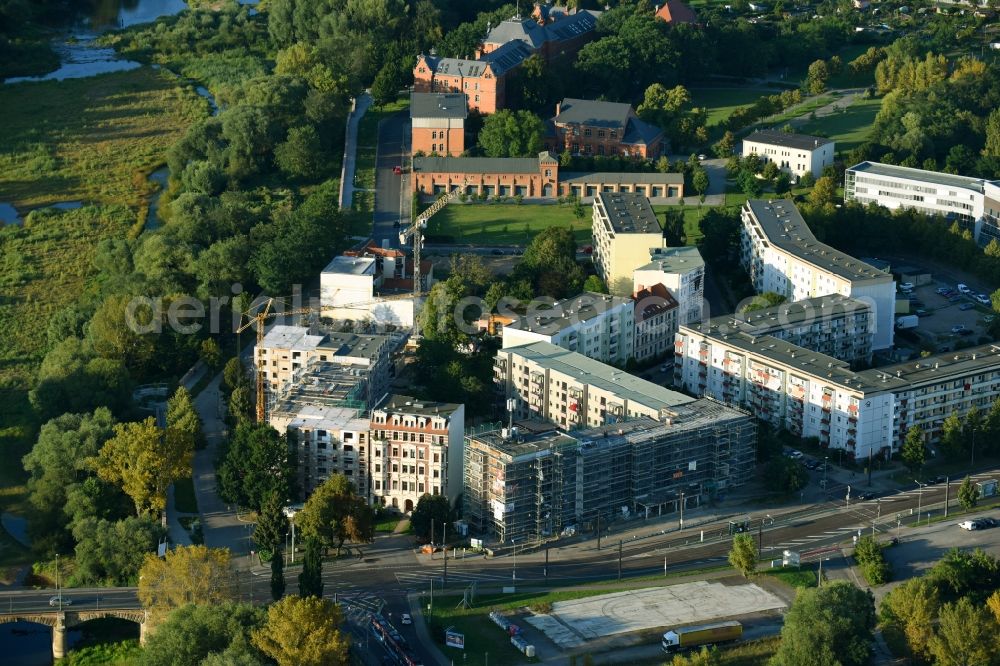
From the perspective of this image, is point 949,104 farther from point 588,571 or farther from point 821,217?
point 588,571

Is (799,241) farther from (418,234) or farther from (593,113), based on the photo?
(593,113)

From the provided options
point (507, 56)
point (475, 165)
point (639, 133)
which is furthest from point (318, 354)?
point (507, 56)

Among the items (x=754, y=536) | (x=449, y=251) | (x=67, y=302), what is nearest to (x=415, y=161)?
(x=449, y=251)

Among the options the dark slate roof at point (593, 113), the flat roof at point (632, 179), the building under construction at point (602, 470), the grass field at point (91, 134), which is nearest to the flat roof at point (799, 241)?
the flat roof at point (632, 179)

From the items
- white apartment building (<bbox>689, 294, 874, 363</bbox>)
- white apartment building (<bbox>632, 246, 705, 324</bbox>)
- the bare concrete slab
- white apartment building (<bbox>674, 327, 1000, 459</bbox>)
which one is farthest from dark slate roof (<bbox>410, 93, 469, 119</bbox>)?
the bare concrete slab

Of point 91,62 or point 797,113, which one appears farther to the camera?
point 91,62

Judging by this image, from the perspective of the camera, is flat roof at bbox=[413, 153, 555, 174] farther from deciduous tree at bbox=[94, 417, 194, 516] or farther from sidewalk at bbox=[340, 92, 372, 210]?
deciduous tree at bbox=[94, 417, 194, 516]
